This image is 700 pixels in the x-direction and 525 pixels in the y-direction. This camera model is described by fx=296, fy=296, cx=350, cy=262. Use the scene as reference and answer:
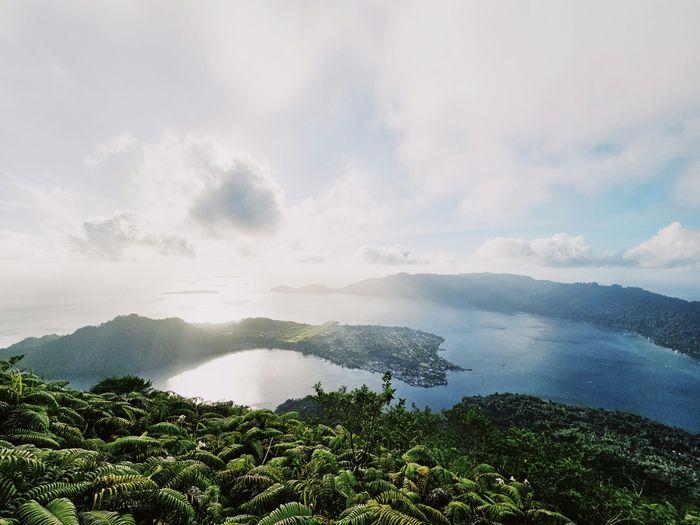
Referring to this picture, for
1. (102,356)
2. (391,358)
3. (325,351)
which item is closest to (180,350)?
(102,356)

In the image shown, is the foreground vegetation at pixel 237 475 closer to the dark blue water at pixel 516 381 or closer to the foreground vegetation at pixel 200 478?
the foreground vegetation at pixel 200 478

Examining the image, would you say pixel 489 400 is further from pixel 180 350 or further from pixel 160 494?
pixel 180 350

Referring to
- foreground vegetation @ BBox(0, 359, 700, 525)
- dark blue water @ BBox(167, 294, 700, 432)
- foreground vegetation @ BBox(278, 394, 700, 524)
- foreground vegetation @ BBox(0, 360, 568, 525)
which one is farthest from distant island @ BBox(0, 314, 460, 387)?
foreground vegetation @ BBox(0, 360, 568, 525)

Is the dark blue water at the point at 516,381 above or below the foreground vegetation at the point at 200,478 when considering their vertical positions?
below

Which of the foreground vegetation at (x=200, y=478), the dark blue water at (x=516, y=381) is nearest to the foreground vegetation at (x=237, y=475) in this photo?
the foreground vegetation at (x=200, y=478)

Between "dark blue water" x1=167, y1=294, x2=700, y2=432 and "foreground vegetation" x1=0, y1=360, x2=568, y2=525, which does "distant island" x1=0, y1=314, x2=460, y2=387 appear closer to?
"dark blue water" x1=167, y1=294, x2=700, y2=432
